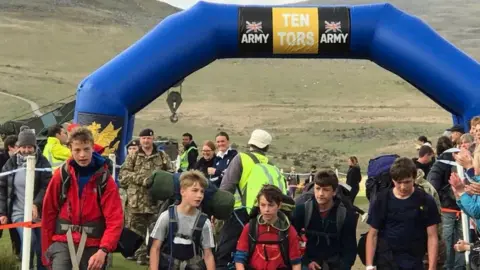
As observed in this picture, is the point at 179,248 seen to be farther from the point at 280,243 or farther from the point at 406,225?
the point at 406,225

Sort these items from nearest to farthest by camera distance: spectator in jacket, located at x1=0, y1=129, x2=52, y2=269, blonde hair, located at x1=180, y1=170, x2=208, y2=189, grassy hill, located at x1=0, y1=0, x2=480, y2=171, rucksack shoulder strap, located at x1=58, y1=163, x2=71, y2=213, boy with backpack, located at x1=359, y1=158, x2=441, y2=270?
1. rucksack shoulder strap, located at x1=58, y1=163, x2=71, y2=213
2. blonde hair, located at x1=180, y1=170, x2=208, y2=189
3. boy with backpack, located at x1=359, y1=158, x2=441, y2=270
4. spectator in jacket, located at x1=0, y1=129, x2=52, y2=269
5. grassy hill, located at x1=0, y1=0, x2=480, y2=171

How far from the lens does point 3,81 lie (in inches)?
2549

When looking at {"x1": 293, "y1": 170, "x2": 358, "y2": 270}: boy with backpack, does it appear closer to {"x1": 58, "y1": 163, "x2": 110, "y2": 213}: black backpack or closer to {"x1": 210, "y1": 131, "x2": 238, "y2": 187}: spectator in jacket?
{"x1": 58, "y1": 163, "x2": 110, "y2": 213}: black backpack

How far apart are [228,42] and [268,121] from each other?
4580 cm

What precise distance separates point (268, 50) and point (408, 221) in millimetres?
6485

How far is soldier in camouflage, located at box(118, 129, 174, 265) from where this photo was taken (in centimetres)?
935

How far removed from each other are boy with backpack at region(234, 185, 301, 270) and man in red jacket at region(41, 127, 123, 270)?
0.94m

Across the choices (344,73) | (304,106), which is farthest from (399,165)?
(344,73)

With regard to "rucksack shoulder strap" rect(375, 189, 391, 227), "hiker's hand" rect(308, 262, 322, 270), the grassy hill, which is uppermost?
the grassy hill

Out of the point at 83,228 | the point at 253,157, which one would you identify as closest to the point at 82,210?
the point at 83,228

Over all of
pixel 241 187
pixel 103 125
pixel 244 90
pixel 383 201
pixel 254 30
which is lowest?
pixel 383 201

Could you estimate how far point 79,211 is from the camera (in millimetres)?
5988

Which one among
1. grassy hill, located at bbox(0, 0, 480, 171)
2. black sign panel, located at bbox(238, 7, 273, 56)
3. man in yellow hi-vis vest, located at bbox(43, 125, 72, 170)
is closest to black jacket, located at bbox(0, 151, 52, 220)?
man in yellow hi-vis vest, located at bbox(43, 125, 72, 170)

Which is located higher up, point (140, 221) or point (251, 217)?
point (251, 217)
